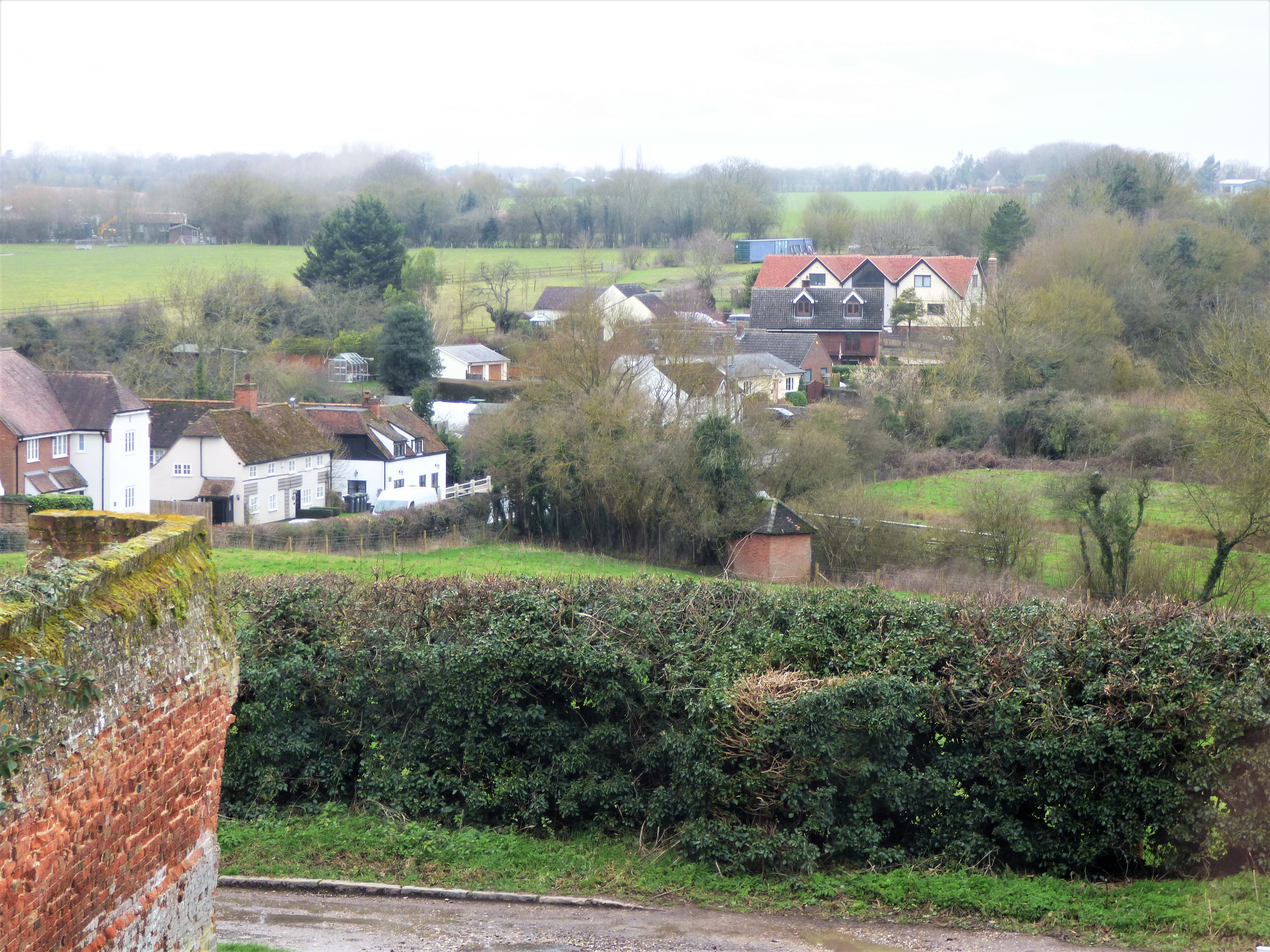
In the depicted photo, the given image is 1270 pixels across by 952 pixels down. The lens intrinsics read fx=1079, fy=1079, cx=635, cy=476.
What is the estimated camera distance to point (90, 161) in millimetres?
45094

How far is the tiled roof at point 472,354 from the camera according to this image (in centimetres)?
6378

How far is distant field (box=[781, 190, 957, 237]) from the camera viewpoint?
363ft

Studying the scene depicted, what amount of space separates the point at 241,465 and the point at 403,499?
6125 mm

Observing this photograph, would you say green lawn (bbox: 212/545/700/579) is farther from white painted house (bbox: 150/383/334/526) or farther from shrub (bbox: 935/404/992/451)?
shrub (bbox: 935/404/992/451)

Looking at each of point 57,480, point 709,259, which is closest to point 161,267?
point 57,480

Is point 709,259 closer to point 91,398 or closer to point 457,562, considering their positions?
point 91,398

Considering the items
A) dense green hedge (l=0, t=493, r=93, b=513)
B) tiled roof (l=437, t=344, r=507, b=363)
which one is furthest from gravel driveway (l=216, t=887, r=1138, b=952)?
tiled roof (l=437, t=344, r=507, b=363)

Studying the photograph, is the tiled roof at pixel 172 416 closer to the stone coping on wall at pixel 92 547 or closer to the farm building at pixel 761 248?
the stone coping on wall at pixel 92 547

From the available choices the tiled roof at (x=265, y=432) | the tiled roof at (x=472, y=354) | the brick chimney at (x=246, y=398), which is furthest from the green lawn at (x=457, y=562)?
the tiled roof at (x=472, y=354)

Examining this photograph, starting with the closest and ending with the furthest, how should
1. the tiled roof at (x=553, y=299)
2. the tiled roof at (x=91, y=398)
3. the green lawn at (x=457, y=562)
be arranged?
the green lawn at (x=457, y=562) → the tiled roof at (x=91, y=398) → the tiled roof at (x=553, y=299)

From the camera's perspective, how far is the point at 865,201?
138 metres

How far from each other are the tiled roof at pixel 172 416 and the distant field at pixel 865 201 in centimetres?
7298

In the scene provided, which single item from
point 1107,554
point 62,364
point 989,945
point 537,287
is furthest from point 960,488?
point 537,287

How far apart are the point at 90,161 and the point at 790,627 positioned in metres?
42.7
